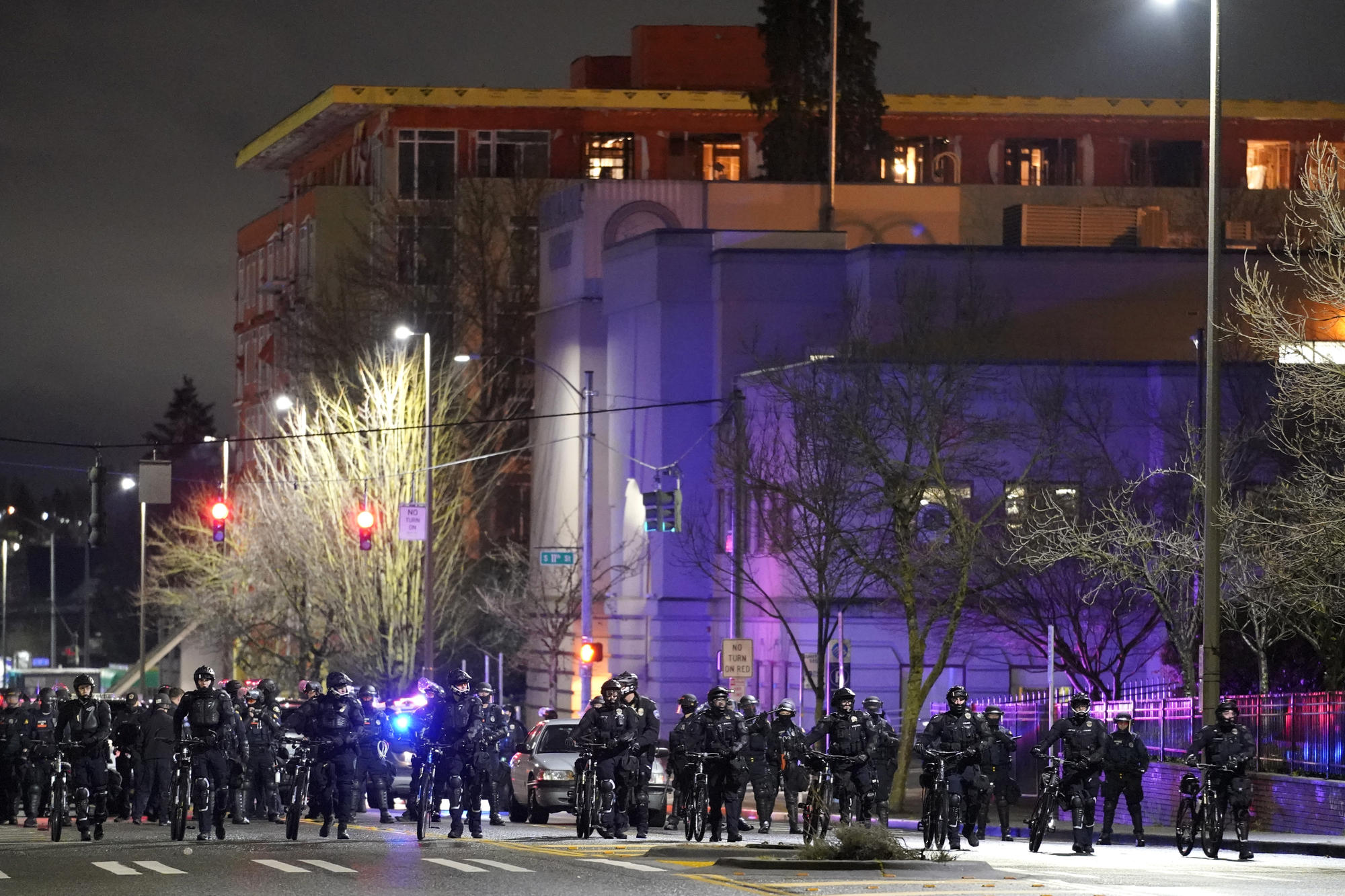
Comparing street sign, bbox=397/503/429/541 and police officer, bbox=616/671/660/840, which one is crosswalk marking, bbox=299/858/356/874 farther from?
street sign, bbox=397/503/429/541

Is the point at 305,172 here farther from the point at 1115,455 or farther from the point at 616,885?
the point at 616,885

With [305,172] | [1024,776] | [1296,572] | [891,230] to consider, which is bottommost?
[1024,776]

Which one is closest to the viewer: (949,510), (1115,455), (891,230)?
(949,510)

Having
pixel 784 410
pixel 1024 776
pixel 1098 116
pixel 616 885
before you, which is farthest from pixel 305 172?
pixel 616 885

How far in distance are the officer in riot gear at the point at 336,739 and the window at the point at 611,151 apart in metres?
62.4

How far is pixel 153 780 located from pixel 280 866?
27.2 ft

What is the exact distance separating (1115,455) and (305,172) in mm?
57101

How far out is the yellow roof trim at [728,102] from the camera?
281ft

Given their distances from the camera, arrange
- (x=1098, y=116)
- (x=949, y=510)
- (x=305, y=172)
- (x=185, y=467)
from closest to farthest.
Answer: (x=949, y=510) < (x=1098, y=116) < (x=305, y=172) < (x=185, y=467)

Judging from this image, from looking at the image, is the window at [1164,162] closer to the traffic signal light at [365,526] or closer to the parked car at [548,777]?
the traffic signal light at [365,526]

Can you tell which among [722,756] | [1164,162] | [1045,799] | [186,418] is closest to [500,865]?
[722,756]

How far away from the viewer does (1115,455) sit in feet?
148

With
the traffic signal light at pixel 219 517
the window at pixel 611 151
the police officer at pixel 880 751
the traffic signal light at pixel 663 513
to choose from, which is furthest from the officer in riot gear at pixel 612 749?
the window at pixel 611 151

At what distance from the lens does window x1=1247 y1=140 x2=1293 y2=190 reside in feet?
289
